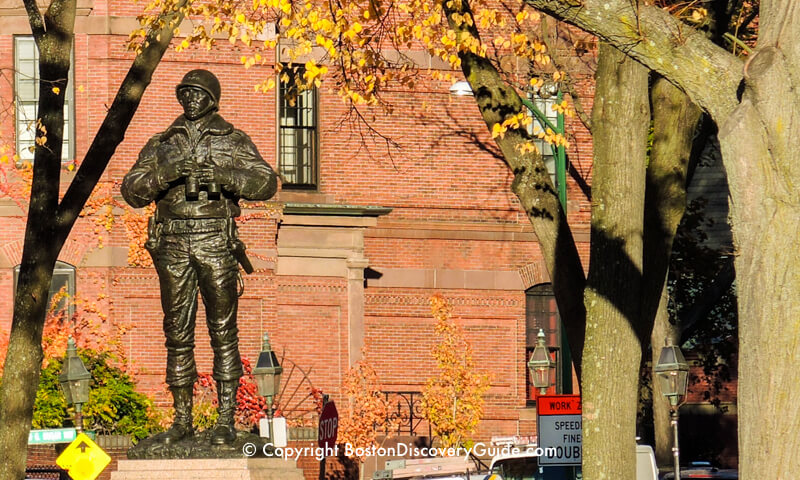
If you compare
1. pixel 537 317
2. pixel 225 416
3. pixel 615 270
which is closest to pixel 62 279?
pixel 537 317

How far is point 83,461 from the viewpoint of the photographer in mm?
18562

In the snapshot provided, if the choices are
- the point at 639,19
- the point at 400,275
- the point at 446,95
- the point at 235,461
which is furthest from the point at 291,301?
the point at 639,19

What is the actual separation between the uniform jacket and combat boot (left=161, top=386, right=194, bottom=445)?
1484mm

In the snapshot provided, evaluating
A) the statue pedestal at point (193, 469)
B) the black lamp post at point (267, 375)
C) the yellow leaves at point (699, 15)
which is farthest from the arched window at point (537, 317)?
the statue pedestal at point (193, 469)

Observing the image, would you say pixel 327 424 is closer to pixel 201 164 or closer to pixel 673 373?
pixel 673 373

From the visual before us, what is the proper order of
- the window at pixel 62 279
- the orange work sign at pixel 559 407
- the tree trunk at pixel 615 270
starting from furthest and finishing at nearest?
the window at pixel 62 279, the orange work sign at pixel 559 407, the tree trunk at pixel 615 270

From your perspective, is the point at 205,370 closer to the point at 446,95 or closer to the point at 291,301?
the point at 291,301

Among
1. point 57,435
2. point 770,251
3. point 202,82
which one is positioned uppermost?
point 202,82

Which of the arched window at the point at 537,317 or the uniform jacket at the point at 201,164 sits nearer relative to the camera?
the uniform jacket at the point at 201,164

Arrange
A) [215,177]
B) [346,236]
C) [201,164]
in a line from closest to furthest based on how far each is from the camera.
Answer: [215,177] < [201,164] < [346,236]

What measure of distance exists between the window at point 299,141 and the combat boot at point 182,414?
19153 mm

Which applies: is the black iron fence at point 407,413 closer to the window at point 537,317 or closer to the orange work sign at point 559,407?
the window at point 537,317

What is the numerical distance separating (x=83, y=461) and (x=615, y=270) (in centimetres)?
751

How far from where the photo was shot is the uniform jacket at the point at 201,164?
13188 millimetres
